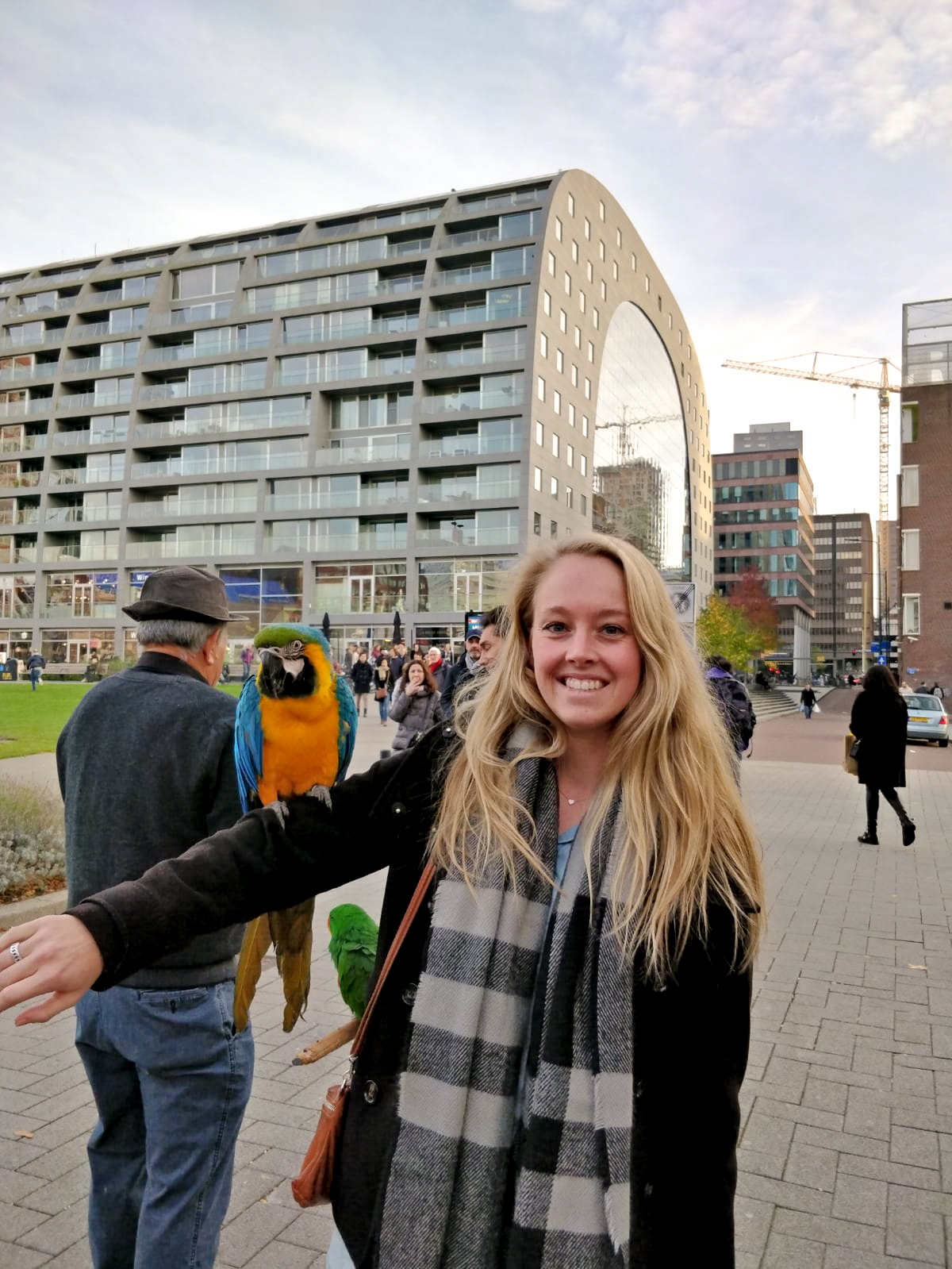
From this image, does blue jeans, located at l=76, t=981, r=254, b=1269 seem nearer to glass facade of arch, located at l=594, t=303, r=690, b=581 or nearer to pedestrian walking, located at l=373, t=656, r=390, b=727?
pedestrian walking, located at l=373, t=656, r=390, b=727

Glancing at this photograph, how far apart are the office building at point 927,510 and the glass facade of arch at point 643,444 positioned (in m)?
15.5

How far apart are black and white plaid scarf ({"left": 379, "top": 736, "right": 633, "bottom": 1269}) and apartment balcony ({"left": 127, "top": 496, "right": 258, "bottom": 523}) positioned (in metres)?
56.6

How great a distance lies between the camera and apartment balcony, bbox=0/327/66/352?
64688 millimetres

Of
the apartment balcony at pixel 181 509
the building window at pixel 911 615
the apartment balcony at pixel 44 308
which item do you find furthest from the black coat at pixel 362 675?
the apartment balcony at pixel 44 308

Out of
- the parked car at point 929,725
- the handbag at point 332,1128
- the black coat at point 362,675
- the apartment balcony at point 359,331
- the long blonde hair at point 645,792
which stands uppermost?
the apartment balcony at point 359,331

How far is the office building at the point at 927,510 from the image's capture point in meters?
50.5

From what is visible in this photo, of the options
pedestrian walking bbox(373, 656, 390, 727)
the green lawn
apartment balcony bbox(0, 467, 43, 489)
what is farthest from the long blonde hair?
apartment balcony bbox(0, 467, 43, 489)

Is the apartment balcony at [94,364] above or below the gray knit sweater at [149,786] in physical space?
above

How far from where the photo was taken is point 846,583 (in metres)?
194

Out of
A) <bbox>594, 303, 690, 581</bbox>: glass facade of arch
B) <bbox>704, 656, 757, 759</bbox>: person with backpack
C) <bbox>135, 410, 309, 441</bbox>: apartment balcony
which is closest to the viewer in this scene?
<bbox>704, 656, 757, 759</bbox>: person with backpack

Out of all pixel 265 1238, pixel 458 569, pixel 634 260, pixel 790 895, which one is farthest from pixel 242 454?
pixel 265 1238

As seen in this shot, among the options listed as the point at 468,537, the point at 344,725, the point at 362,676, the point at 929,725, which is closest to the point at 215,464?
the point at 468,537

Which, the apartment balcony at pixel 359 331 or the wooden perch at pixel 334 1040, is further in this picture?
the apartment balcony at pixel 359 331

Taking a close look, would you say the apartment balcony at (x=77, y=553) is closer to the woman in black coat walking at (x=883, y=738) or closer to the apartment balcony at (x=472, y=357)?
the apartment balcony at (x=472, y=357)
